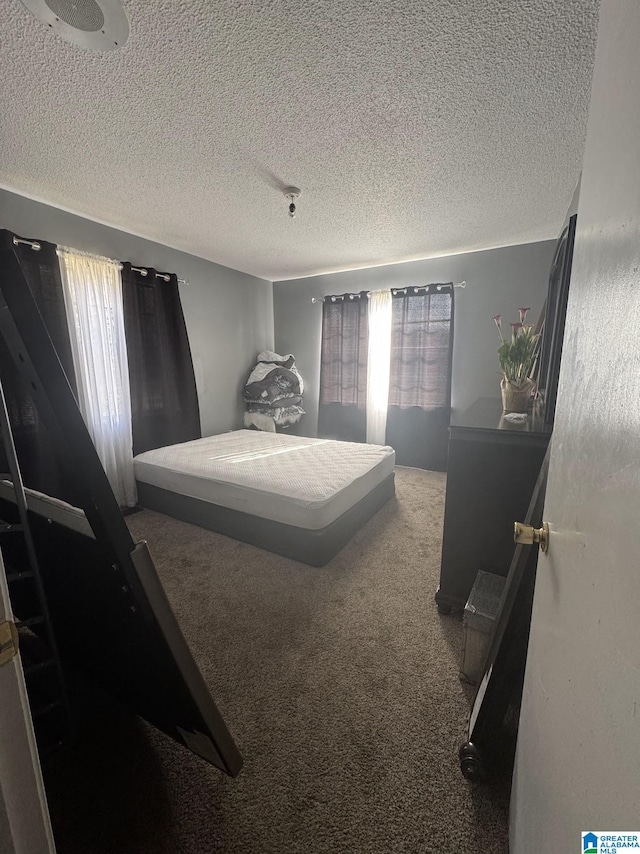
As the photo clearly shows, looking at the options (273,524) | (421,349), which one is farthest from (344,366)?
(273,524)

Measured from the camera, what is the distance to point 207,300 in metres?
3.85

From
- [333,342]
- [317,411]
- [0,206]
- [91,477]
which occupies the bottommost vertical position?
[317,411]

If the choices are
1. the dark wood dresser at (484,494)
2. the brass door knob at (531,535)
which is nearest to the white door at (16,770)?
the brass door knob at (531,535)

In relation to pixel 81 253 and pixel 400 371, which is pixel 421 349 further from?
pixel 81 253

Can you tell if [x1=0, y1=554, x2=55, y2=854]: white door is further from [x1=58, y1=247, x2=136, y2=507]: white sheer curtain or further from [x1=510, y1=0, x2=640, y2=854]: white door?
[x1=58, y1=247, x2=136, y2=507]: white sheer curtain

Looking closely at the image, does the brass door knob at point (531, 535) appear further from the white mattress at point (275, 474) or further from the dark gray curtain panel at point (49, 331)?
the dark gray curtain panel at point (49, 331)

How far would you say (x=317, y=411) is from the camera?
15.5ft

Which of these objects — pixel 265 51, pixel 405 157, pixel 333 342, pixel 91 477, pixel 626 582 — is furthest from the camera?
pixel 333 342

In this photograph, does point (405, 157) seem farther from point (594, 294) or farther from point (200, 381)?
point (200, 381)

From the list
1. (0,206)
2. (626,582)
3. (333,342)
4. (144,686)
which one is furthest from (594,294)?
(333,342)

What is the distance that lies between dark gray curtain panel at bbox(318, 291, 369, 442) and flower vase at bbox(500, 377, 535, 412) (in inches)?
96.2

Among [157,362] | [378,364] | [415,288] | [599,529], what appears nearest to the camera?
[599,529]

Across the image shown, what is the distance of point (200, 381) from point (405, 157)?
9.66 ft

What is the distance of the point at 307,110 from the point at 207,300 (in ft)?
8.76
